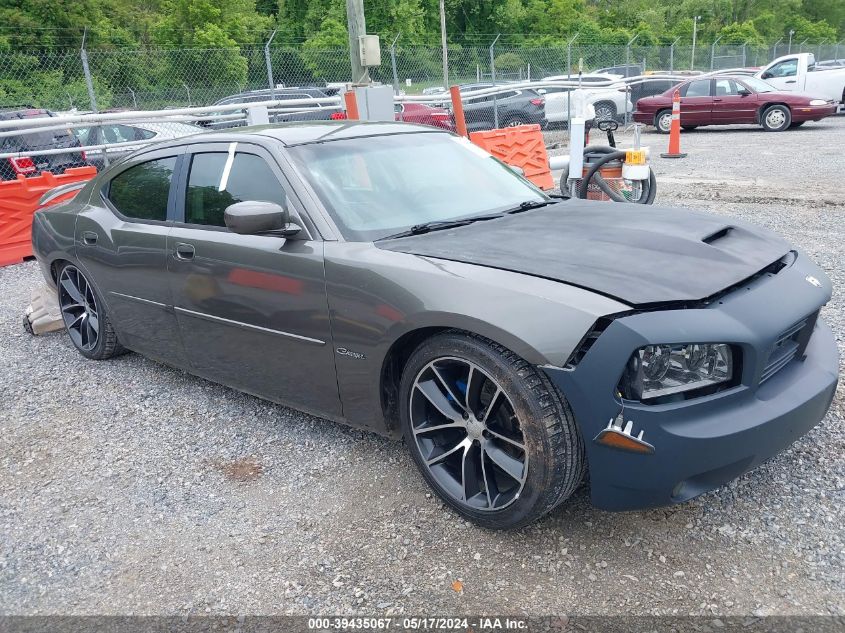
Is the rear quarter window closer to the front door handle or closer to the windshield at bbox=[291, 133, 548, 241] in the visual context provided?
the front door handle

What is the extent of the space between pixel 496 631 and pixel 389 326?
1.22 m

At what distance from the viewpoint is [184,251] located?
3.79m

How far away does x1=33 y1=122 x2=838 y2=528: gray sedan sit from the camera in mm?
2385

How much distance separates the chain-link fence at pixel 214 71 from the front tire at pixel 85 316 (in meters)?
7.68

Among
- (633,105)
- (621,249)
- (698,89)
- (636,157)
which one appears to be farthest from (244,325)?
(633,105)

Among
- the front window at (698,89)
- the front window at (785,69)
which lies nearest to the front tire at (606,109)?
the front window at (698,89)

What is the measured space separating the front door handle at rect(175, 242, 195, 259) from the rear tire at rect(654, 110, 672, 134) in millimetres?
17615

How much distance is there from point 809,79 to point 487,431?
2128cm

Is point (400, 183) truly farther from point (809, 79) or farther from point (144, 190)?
point (809, 79)

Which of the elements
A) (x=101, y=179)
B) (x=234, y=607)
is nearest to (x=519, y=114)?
(x=101, y=179)

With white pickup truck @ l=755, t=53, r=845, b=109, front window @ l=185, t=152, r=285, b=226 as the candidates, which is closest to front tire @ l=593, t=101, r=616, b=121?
white pickup truck @ l=755, t=53, r=845, b=109

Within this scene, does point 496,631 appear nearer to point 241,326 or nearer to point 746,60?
point 241,326

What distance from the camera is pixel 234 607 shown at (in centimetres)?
252

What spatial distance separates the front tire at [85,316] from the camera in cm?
482
